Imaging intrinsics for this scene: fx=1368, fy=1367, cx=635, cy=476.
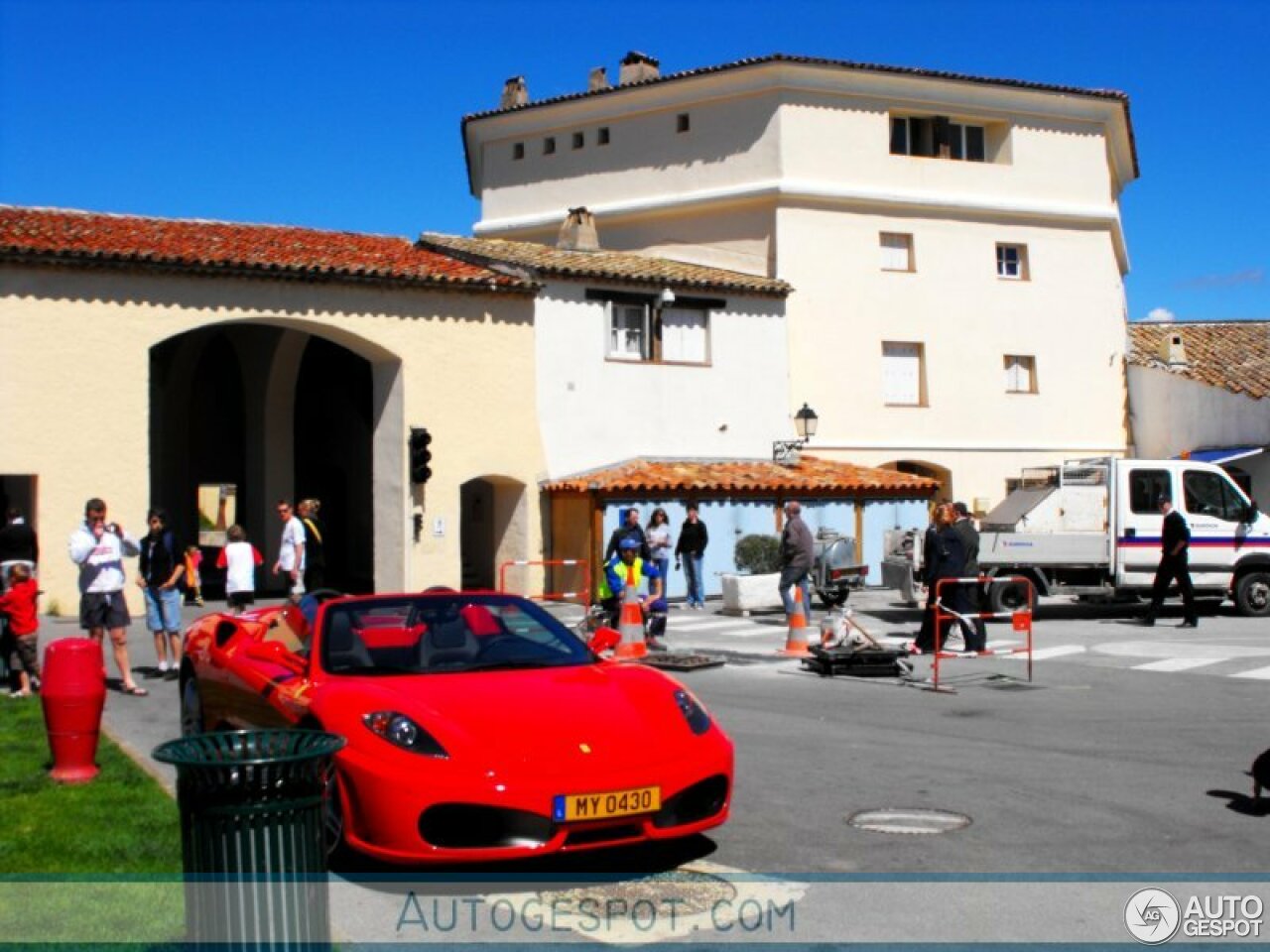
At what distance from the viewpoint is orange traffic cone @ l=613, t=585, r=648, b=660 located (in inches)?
599

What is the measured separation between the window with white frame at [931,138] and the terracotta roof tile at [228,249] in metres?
10.3

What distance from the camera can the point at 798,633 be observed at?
1561cm

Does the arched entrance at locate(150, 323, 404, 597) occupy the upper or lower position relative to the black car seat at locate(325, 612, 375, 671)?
upper

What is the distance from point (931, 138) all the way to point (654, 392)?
9.50 meters

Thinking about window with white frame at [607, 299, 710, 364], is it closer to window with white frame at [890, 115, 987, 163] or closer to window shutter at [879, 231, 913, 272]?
window shutter at [879, 231, 913, 272]

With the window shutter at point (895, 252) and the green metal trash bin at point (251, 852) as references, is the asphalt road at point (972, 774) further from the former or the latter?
the window shutter at point (895, 252)

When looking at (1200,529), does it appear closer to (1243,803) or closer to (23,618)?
(1243,803)

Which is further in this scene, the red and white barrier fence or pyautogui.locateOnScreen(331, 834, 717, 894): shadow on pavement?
the red and white barrier fence

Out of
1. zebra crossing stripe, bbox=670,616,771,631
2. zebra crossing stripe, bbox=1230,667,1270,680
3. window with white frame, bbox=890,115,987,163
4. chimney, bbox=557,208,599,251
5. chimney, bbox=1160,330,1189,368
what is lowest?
zebra crossing stripe, bbox=1230,667,1270,680

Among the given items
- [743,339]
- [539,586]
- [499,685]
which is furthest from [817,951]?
[743,339]

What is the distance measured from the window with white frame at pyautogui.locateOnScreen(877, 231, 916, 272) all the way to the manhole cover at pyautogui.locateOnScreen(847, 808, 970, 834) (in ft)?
76.4

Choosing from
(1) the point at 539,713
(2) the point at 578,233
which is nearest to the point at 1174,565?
(1) the point at 539,713

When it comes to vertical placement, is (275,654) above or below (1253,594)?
above

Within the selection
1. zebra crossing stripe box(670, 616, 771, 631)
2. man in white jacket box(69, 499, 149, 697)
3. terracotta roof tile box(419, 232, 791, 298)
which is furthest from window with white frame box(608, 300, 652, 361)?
man in white jacket box(69, 499, 149, 697)
